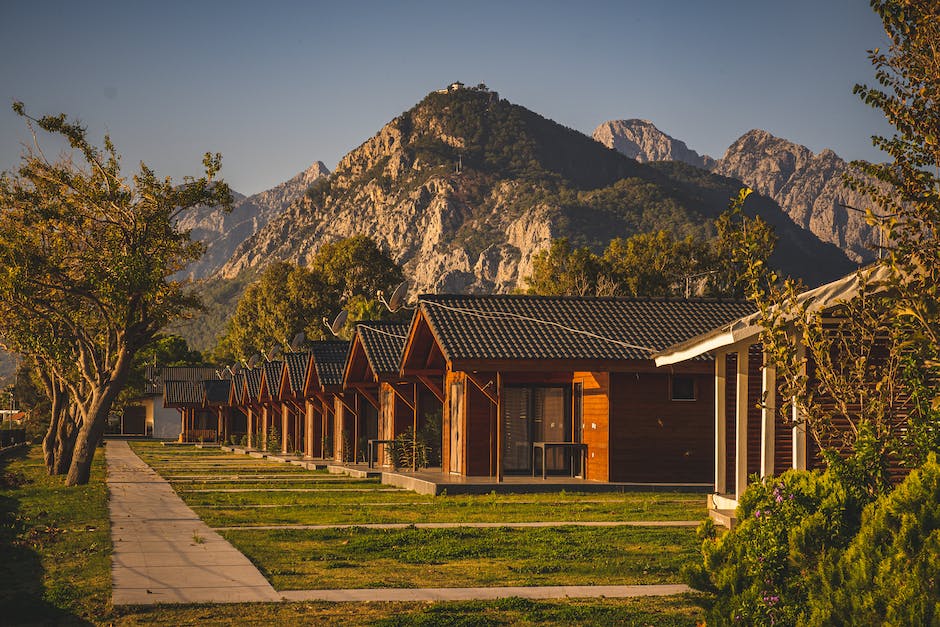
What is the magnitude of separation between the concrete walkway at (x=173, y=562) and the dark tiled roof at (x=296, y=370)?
77.8 feet

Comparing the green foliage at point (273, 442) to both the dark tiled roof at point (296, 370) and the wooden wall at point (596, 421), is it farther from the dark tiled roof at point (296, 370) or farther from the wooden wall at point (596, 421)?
the wooden wall at point (596, 421)

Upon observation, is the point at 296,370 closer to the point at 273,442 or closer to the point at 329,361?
the point at 329,361

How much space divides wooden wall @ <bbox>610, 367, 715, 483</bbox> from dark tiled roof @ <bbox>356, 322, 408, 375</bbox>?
24.3ft

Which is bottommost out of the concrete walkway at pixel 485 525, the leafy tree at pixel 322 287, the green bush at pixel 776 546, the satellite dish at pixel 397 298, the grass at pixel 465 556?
the concrete walkway at pixel 485 525

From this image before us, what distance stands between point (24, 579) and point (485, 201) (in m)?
153

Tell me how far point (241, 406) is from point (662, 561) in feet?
197

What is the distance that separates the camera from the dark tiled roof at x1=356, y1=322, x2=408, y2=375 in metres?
31.5

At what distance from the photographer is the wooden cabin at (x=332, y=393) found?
3869 centimetres

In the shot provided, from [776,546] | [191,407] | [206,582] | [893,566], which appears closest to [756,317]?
[776,546]

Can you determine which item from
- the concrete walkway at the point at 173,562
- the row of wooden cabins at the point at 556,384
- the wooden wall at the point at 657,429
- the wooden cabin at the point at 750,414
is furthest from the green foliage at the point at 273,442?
the wooden cabin at the point at 750,414

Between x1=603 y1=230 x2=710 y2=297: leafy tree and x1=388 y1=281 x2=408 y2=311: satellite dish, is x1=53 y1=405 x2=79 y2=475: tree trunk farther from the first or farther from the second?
x1=603 y1=230 x2=710 y2=297: leafy tree

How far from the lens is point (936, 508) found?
6.27 m

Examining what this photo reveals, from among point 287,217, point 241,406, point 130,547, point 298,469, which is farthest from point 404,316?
point 287,217

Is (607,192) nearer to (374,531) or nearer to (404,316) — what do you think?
(404,316)
